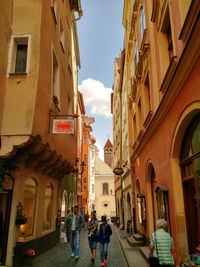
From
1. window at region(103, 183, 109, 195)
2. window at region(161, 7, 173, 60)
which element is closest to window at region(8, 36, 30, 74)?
window at region(161, 7, 173, 60)

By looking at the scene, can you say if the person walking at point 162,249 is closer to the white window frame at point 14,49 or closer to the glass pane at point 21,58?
the white window frame at point 14,49

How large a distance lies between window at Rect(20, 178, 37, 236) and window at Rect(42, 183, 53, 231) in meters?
1.69

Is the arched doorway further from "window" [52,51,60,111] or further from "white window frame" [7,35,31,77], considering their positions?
"window" [52,51,60,111]

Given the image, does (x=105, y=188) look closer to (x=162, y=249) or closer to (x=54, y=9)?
(x=54, y=9)

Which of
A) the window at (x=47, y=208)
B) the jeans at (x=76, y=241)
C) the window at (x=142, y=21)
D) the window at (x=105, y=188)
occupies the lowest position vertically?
the jeans at (x=76, y=241)

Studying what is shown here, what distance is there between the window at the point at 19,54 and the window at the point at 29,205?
14.6 feet

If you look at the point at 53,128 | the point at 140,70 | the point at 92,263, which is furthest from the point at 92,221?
the point at 140,70

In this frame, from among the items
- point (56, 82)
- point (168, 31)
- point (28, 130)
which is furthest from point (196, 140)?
point (56, 82)

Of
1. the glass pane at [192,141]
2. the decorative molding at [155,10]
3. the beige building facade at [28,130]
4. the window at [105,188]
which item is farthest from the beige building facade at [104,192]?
the glass pane at [192,141]

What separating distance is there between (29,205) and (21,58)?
6036 millimetres

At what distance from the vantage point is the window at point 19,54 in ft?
32.5

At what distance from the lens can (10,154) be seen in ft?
27.5

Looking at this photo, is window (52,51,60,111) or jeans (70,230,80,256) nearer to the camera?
jeans (70,230,80,256)

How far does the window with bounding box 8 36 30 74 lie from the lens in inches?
390
